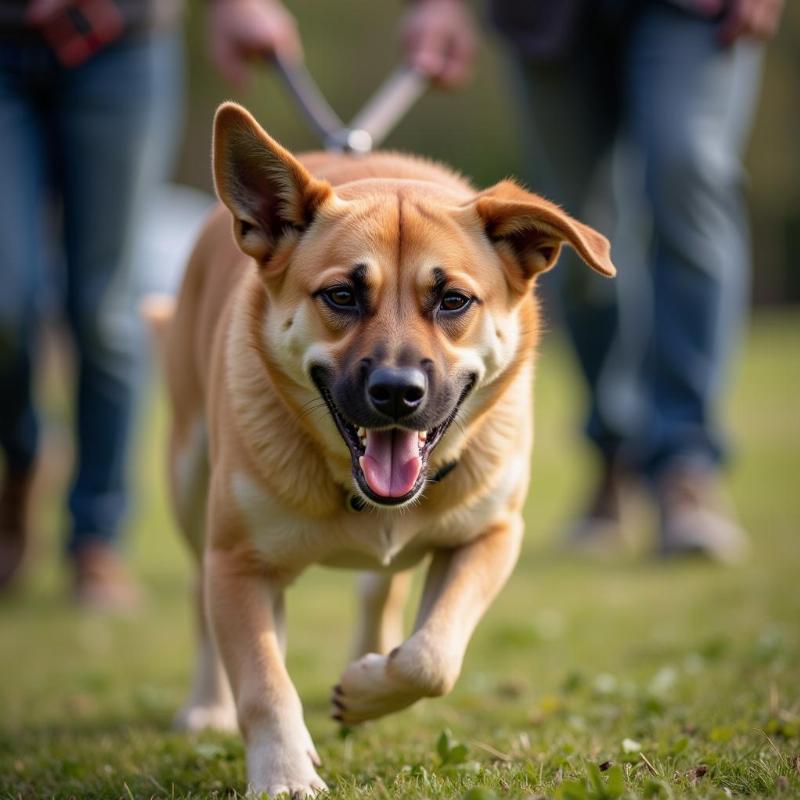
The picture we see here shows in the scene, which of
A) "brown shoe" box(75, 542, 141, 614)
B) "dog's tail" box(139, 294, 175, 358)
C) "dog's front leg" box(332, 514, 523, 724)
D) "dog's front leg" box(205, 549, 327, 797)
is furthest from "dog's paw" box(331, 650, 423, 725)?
"brown shoe" box(75, 542, 141, 614)

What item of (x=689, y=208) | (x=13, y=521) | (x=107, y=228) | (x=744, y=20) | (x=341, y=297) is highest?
(x=744, y=20)

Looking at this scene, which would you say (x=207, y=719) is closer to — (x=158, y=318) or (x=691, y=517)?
(x=158, y=318)

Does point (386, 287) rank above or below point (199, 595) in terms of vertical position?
above

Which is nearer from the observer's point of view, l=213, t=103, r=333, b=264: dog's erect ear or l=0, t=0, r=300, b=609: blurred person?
l=213, t=103, r=333, b=264: dog's erect ear

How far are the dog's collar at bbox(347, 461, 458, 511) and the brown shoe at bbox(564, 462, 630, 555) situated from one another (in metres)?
3.11

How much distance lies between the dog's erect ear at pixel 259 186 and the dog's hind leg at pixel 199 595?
875mm

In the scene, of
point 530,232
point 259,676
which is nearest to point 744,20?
point 530,232

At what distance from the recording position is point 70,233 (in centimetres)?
554

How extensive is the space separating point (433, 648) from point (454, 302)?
34.5 inches

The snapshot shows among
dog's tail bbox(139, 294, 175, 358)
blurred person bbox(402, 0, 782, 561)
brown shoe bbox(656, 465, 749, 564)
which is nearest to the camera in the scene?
dog's tail bbox(139, 294, 175, 358)

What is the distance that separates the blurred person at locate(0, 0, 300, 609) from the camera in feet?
17.0

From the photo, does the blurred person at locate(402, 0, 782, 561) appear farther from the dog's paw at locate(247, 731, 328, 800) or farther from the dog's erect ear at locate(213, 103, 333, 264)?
the dog's paw at locate(247, 731, 328, 800)

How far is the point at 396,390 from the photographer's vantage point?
3.02 m

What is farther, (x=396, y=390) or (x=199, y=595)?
(x=199, y=595)
